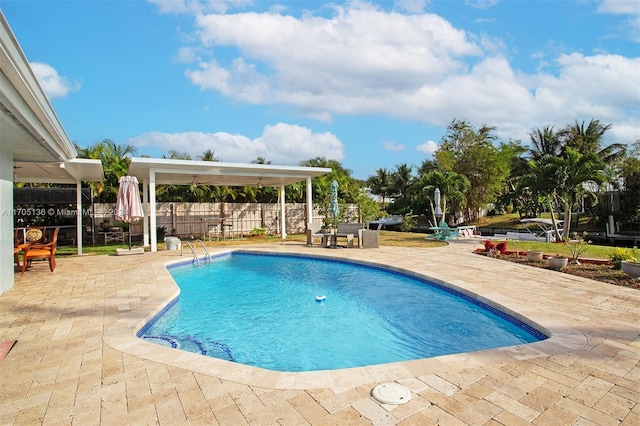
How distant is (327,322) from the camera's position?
6.02 metres

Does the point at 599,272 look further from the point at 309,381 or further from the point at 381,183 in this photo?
the point at 381,183

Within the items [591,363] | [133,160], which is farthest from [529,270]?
[133,160]

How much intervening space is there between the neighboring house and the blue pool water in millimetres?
3359

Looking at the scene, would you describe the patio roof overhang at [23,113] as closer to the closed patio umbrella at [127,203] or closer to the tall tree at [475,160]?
the closed patio umbrella at [127,203]

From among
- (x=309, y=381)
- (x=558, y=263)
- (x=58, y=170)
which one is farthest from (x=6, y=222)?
(x=558, y=263)

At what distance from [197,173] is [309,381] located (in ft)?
41.6

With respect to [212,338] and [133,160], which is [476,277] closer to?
[212,338]

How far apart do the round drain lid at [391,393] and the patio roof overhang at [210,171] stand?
38.7 ft

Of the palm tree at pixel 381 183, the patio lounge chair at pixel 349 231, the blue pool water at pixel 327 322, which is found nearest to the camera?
the blue pool water at pixel 327 322

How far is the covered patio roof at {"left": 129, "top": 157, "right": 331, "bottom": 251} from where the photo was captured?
1306 centimetres

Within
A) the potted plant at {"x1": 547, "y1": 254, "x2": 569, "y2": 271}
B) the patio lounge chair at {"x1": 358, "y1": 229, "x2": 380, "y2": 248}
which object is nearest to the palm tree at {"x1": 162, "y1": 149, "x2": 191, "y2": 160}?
the patio lounge chair at {"x1": 358, "y1": 229, "x2": 380, "y2": 248}

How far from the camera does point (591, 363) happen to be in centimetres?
345

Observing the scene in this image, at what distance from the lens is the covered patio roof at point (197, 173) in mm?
13062

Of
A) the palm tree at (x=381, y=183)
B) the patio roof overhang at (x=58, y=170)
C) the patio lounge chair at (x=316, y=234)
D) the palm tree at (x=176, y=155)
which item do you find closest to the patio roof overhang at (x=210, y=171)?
the patio roof overhang at (x=58, y=170)
